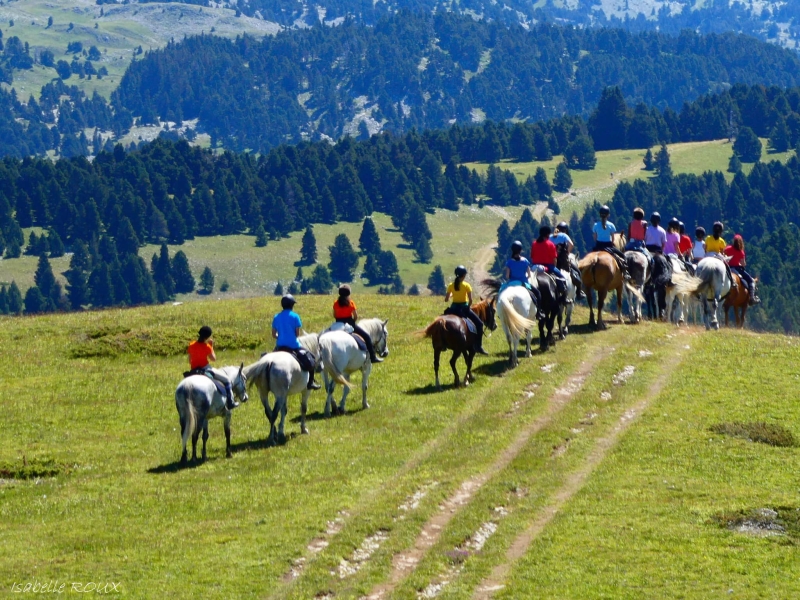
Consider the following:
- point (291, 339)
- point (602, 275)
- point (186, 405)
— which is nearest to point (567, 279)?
point (602, 275)

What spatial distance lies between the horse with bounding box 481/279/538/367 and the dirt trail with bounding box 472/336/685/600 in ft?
15.3

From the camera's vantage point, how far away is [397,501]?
100 ft

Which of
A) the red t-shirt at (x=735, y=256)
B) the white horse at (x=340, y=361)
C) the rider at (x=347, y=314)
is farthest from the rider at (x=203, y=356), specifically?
the red t-shirt at (x=735, y=256)

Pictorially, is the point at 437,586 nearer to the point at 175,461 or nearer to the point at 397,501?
the point at 397,501

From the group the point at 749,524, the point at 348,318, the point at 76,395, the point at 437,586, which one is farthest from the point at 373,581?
the point at 76,395

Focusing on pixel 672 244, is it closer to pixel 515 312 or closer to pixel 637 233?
pixel 637 233

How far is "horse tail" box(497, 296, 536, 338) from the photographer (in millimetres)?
41156

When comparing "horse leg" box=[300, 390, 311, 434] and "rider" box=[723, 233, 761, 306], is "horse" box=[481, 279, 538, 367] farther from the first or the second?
"rider" box=[723, 233, 761, 306]

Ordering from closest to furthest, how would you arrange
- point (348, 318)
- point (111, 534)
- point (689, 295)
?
point (111, 534), point (348, 318), point (689, 295)

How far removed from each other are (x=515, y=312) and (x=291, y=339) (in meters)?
8.76

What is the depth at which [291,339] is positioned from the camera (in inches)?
1421

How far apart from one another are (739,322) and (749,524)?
2586cm

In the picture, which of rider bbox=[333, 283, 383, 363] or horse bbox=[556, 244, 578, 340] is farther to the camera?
horse bbox=[556, 244, 578, 340]

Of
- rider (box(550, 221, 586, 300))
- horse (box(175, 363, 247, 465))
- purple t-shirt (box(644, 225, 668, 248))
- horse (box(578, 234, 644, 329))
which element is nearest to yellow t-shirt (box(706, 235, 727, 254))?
purple t-shirt (box(644, 225, 668, 248))
